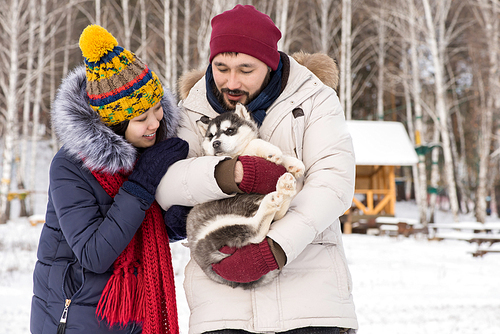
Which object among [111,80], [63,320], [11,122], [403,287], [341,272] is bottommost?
[403,287]

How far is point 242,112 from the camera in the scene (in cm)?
234

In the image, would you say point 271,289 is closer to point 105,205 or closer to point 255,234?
point 255,234

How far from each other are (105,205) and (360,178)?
14871 millimetres

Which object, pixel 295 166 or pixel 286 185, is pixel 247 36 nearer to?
pixel 295 166

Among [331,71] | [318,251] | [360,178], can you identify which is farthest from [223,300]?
[360,178]

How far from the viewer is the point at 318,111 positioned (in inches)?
86.1

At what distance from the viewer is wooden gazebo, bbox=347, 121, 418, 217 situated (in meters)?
14.6

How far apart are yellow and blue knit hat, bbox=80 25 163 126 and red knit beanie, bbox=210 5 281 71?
19.6 inches

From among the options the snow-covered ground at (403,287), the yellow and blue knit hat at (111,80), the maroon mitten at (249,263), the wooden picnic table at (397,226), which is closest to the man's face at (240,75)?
the yellow and blue knit hat at (111,80)

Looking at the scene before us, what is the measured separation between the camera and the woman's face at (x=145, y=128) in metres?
2.18

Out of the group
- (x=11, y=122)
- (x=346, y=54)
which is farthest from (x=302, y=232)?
(x=346, y=54)

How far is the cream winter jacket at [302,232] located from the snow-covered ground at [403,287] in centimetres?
313

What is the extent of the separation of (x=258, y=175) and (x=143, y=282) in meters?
0.84

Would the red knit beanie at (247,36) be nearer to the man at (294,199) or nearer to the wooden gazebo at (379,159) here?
the man at (294,199)
